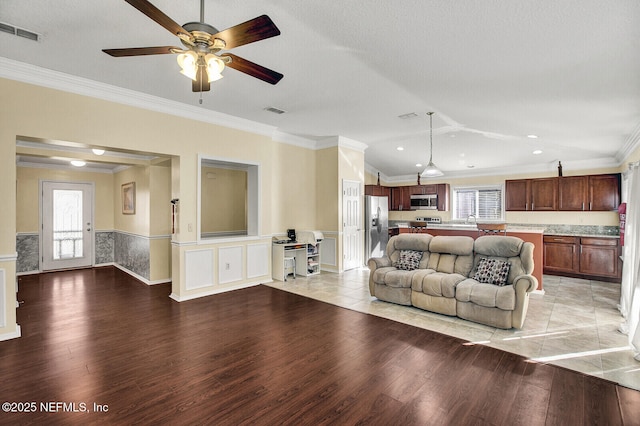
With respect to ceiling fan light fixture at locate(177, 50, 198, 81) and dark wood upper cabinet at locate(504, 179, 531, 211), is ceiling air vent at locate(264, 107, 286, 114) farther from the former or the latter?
dark wood upper cabinet at locate(504, 179, 531, 211)

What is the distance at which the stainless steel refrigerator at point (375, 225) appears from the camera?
7473mm

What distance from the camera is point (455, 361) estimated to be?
2.84 m

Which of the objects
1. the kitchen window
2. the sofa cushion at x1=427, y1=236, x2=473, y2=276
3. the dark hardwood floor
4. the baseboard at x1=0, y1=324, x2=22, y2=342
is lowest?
the dark hardwood floor

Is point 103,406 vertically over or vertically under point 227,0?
under

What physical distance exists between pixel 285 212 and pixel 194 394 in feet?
14.4

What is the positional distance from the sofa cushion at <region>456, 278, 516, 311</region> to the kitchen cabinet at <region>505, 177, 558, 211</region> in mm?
4349

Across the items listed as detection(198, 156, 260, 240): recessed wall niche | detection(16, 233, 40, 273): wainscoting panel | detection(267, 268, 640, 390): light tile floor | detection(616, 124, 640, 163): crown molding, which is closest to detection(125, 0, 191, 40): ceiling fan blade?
detection(267, 268, 640, 390): light tile floor

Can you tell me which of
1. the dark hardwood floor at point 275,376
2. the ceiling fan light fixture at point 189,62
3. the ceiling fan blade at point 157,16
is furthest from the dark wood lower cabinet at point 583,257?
the ceiling fan blade at point 157,16

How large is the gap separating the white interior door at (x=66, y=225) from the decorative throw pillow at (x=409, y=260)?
7.26 m

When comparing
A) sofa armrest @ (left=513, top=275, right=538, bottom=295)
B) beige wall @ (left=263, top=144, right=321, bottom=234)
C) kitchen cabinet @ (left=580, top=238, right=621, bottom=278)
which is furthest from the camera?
beige wall @ (left=263, top=144, right=321, bottom=234)

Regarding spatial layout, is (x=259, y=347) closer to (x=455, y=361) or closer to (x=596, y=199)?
(x=455, y=361)

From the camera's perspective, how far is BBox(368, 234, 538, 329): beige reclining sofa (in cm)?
353

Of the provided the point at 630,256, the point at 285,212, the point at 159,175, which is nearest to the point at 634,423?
the point at 630,256

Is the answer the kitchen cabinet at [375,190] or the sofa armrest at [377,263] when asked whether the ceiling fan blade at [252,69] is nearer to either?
the sofa armrest at [377,263]
